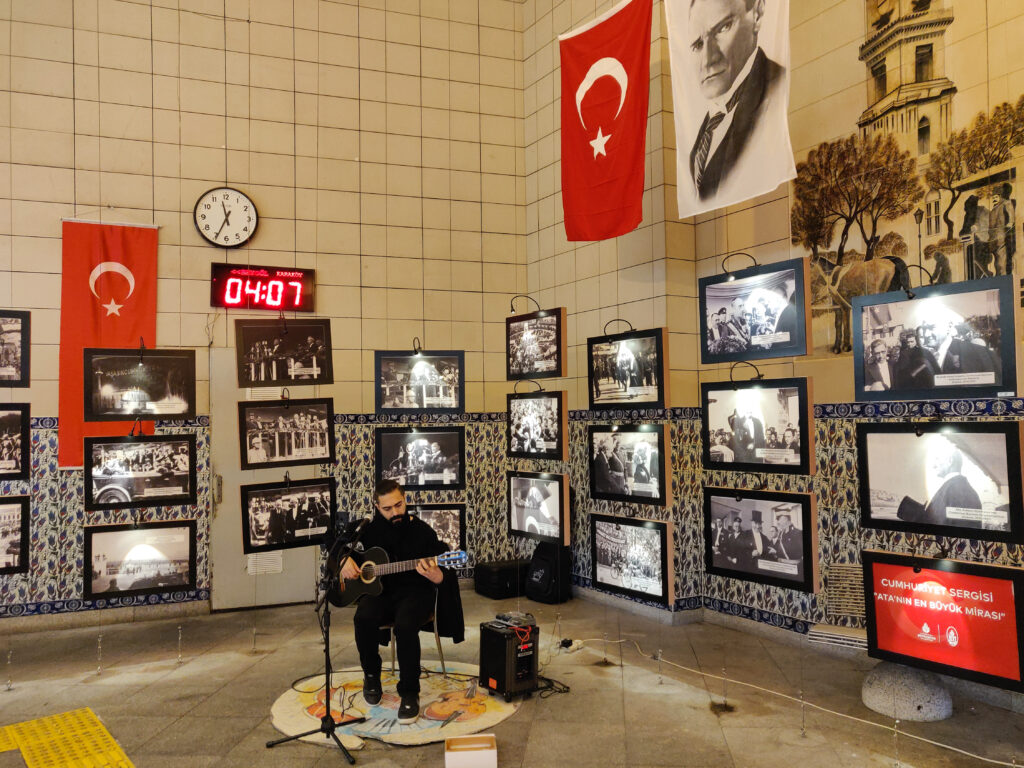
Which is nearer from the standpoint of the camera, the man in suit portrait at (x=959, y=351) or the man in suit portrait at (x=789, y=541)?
the man in suit portrait at (x=959, y=351)

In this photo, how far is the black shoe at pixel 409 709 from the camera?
14.3 feet

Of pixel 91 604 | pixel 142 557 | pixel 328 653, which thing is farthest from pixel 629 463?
pixel 91 604

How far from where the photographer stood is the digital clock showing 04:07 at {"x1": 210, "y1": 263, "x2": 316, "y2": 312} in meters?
7.16

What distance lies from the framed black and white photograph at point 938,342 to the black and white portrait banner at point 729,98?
41.8 inches

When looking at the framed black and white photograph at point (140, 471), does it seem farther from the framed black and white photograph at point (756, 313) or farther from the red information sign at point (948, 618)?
the red information sign at point (948, 618)

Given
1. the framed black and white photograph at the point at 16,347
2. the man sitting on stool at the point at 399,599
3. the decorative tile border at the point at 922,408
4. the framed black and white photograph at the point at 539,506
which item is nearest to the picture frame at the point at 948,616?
the decorative tile border at the point at 922,408

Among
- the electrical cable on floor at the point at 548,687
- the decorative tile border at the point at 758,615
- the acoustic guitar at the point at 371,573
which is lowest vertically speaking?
the electrical cable on floor at the point at 548,687

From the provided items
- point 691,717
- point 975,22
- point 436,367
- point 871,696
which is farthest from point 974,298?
point 436,367

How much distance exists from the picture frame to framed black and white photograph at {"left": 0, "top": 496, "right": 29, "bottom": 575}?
6202mm

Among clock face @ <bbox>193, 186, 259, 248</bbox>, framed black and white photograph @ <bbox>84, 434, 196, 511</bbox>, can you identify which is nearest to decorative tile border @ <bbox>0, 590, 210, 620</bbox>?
framed black and white photograph @ <bbox>84, 434, 196, 511</bbox>

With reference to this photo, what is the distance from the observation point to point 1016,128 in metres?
4.42

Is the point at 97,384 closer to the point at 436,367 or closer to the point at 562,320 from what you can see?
the point at 436,367

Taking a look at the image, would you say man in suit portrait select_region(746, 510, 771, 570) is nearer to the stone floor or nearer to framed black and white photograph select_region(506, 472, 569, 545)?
the stone floor

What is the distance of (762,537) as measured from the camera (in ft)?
17.1
